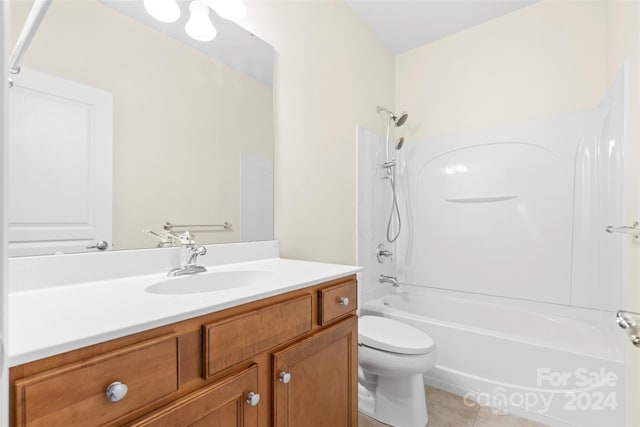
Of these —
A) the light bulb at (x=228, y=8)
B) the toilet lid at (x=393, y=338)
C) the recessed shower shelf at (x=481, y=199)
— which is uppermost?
the light bulb at (x=228, y=8)

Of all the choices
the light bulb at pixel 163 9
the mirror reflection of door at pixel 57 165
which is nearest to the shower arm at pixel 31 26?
the mirror reflection of door at pixel 57 165

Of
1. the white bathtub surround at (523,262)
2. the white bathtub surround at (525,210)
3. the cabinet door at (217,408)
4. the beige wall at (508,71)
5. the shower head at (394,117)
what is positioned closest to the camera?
the cabinet door at (217,408)

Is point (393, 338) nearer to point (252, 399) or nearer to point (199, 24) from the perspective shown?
point (252, 399)

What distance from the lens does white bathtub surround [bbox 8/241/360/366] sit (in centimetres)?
53

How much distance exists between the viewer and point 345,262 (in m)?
2.13

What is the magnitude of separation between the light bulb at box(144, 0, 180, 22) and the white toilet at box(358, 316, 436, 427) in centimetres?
169

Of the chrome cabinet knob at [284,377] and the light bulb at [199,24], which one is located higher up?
the light bulb at [199,24]

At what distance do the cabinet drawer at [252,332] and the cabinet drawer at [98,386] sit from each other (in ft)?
0.29

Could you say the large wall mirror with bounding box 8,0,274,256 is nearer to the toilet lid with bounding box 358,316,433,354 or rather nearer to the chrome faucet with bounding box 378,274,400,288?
the toilet lid with bounding box 358,316,433,354

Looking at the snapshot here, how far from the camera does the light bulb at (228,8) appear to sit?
135 centimetres

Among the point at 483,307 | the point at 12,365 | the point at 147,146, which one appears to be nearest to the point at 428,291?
the point at 483,307

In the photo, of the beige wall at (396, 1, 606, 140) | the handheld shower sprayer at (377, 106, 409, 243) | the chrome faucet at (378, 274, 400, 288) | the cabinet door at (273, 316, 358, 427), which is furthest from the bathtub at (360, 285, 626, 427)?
the beige wall at (396, 1, 606, 140)

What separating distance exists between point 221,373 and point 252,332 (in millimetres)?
118

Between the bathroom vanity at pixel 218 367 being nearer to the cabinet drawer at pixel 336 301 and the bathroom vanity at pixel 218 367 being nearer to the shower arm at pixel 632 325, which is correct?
the cabinet drawer at pixel 336 301
